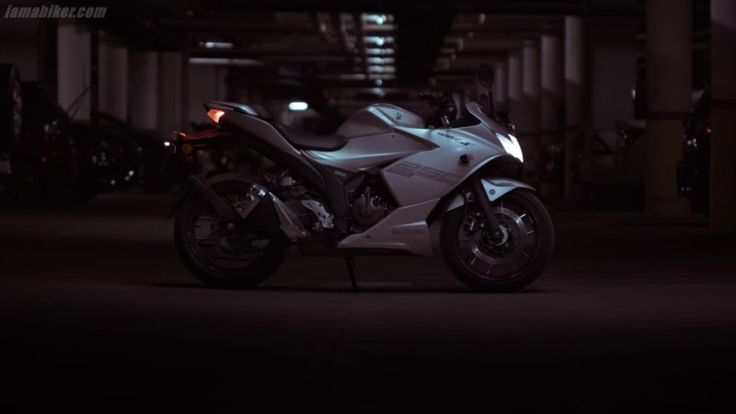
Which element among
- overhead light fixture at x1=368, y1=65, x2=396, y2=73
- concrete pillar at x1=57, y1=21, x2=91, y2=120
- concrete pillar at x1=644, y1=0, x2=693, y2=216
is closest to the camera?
concrete pillar at x1=644, y1=0, x2=693, y2=216

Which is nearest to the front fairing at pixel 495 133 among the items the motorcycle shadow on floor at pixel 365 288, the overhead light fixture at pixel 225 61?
the motorcycle shadow on floor at pixel 365 288

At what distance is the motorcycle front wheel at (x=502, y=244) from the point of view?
11.0 metres

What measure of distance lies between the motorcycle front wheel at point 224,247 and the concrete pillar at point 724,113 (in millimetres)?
11238

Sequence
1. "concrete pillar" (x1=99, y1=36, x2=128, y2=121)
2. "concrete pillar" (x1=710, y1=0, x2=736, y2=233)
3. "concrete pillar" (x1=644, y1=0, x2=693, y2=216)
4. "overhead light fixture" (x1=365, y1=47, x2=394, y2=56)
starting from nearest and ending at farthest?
"concrete pillar" (x1=710, y1=0, x2=736, y2=233), "concrete pillar" (x1=644, y1=0, x2=693, y2=216), "concrete pillar" (x1=99, y1=36, x2=128, y2=121), "overhead light fixture" (x1=365, y1=47, x2=394, y2=56)

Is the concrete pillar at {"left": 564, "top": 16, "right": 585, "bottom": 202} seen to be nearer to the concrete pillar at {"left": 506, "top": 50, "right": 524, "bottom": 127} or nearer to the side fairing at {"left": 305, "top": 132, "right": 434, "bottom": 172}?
the concrete pillar at {"left": 506, "top": 50, "right": 524, "bottom": 127}

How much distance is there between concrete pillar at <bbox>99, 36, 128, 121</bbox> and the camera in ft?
161

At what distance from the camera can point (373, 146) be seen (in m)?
11.3

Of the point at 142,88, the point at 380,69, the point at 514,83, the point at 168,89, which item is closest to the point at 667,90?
the point at 142,88

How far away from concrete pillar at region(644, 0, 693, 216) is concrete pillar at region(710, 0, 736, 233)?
5118 mm

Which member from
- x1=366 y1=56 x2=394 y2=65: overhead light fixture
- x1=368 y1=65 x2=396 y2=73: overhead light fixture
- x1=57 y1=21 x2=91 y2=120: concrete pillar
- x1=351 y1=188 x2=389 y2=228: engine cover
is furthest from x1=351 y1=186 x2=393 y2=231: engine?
x1=368 y1=65 x2=396 y2=73: overhead light fixture

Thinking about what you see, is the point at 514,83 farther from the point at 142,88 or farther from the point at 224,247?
the point at 224,247

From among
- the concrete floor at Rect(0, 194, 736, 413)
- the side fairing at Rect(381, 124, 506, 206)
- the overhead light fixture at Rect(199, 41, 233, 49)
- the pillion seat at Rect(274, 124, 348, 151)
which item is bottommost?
the concrete floor at Rect(0, 194, 736, 413)

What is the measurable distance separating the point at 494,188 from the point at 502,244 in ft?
1.26

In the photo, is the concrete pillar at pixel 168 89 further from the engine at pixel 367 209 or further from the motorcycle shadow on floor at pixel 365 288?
the engine at pixel 367 209
